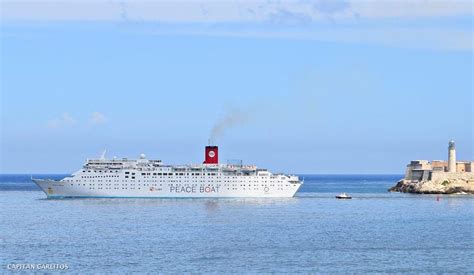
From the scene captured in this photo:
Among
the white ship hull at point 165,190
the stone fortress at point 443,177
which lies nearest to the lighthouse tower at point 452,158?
the stone fortress at point 443,177

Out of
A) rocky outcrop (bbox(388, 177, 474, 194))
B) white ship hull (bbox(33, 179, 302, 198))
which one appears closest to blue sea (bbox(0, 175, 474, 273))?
white ship hull (bbox(33, 179, 302, 198))

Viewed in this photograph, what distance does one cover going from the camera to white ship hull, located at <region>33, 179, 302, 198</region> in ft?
267

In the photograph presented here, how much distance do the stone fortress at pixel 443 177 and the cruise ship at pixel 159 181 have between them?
24.7 meters

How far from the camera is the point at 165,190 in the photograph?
81625 mm

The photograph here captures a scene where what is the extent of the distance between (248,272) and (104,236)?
13.4 meters

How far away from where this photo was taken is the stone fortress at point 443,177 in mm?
Answer: 100312

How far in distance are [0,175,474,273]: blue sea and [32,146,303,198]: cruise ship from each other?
322 inches

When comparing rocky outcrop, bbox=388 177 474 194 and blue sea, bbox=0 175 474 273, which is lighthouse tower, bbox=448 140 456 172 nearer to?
rocky outcrop, bbox=388 177 474 194

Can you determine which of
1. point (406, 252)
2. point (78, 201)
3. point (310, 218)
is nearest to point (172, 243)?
point (406, 252)

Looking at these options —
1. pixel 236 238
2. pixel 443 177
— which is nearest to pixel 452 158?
pixel 443 177

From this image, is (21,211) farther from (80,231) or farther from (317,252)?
(317,252)

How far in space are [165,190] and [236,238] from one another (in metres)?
36.2

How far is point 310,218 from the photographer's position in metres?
59.9

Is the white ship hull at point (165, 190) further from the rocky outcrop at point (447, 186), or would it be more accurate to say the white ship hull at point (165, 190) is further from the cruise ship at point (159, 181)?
the rocky outcrop at point (447, 186)
